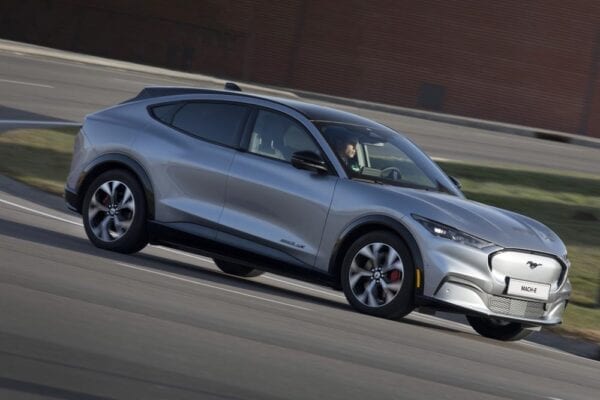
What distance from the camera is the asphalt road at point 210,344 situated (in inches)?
274

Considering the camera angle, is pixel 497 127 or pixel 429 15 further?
pixel 429 15

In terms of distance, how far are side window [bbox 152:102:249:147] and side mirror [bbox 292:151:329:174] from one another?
77 centimetres

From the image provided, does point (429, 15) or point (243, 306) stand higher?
point (429, 15)

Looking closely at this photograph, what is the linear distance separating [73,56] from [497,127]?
42.6 feet

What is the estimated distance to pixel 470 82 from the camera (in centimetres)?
4706

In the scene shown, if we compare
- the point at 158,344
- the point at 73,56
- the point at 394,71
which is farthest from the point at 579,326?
the point at 394,71

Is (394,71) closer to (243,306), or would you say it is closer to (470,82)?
(470,82)

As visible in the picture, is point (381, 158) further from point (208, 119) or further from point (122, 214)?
point (122, 214)

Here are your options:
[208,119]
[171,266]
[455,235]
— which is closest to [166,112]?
[208,119]

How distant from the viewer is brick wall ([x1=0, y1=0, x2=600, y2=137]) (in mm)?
46938

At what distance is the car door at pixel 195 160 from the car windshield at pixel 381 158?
826 millimetres

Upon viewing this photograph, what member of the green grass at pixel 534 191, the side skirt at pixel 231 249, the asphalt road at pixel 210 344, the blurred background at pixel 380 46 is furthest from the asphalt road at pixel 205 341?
the blurred background at pixel 380 46

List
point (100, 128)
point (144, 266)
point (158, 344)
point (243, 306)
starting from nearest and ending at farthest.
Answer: point (158, 344)
point (243, 306)
point (144, 266)
point (100, 128)

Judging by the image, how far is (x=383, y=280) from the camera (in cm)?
1057
